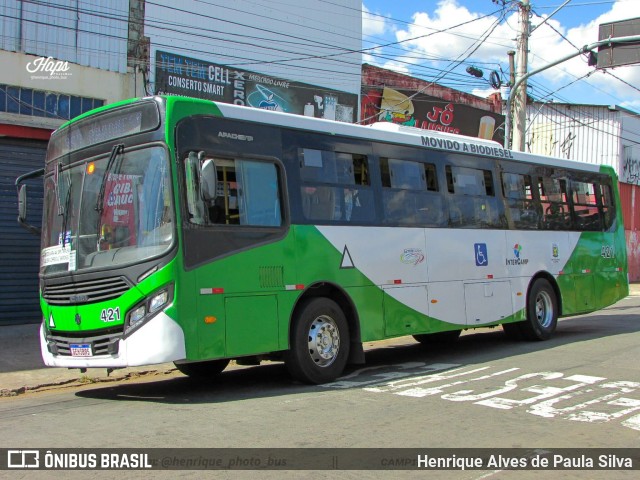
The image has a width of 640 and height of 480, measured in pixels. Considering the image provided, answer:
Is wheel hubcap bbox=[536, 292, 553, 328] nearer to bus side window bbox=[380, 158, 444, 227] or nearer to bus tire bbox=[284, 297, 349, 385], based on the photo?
bus side window bbox=[380, 158, 444, 227]

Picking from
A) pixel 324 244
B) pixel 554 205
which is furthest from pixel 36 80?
pixel 554 205

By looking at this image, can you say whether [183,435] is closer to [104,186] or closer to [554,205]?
[104,186]

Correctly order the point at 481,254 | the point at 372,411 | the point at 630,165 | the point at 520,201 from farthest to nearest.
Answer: the point at 630,165 < the point at 520,201 < the point at 481,254 < the point at 372,411

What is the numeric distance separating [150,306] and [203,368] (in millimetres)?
2655

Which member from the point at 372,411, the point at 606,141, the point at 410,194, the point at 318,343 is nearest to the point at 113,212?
the point at 318,343

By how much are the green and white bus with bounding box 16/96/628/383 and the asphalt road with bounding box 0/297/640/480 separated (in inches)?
22.2

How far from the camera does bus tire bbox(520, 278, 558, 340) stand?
40.5ft

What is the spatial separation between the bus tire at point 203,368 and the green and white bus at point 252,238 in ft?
0.20

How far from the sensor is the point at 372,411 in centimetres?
688

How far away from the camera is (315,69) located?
60.5 ft

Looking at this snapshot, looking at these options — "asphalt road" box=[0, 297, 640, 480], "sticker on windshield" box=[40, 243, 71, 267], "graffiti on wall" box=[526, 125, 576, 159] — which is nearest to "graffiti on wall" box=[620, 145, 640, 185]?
"graffiti on wall" box=[526, 125, 576, 159]

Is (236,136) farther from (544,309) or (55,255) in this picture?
(544,309)
